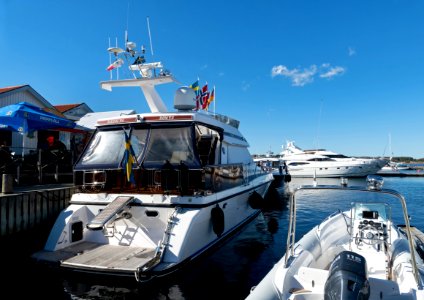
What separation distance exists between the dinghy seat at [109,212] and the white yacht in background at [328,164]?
1374 inches

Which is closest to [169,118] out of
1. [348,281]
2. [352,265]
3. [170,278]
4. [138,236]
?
[138,236]

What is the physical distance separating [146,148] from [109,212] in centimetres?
195

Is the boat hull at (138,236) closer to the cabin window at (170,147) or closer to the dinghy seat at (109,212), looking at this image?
the dinghy seat at (109,212)

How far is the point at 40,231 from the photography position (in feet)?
Result: 28.6

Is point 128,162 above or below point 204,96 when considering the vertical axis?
below

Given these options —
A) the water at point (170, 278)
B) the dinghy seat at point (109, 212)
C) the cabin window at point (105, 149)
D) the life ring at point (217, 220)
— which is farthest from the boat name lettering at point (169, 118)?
the water at point (170, 278)

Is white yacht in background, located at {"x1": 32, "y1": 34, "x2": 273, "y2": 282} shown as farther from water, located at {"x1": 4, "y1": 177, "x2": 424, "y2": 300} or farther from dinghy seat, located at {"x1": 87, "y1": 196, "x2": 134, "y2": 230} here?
water, located at {"x1": 4, "y1": 177, "x2": 424, "y2": 300}

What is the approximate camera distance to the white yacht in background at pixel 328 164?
135 feet

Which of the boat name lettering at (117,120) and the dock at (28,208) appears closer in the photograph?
the dock at (28,208)

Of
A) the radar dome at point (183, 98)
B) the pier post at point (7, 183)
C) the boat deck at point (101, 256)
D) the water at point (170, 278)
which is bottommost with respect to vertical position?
the water at point (170, 278)

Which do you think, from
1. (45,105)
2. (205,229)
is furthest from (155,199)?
(45,105)

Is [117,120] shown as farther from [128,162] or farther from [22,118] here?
[22,118]

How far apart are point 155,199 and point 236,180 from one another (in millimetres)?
3559

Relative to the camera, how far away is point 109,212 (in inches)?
260
